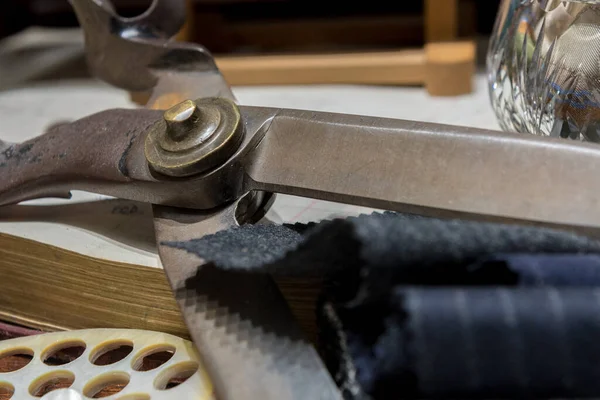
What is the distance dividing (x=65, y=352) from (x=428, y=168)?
0.24 m

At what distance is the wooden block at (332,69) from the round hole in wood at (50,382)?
43 cm

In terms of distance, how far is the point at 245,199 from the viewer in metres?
0.35

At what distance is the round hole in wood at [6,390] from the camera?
Answer: 1.13 feet

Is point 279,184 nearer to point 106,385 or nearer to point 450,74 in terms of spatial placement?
point 106,385

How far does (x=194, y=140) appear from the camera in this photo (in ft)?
1.10

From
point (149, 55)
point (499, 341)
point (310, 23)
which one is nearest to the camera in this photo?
point (499, 341)

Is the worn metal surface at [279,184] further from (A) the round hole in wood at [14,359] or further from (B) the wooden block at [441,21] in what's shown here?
(B) the wooden block at [441,21]

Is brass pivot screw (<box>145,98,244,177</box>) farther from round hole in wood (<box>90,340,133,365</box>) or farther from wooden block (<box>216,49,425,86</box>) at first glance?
wooden block (<box>216,49,425,86</box>)

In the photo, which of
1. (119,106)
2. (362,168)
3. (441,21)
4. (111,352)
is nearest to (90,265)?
(111,352)

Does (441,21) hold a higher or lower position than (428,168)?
lower

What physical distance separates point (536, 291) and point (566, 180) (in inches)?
2.1

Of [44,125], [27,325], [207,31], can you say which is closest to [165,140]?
[27,325]

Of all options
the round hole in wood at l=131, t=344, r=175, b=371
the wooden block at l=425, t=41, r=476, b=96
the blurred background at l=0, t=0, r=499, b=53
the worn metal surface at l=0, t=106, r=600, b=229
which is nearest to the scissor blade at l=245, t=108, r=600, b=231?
the worn metal surface at l=0, t=106, r=600, b=229

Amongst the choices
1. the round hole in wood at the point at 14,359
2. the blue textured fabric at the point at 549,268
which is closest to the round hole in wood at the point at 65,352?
the round hole in wood at the point at 14,359
